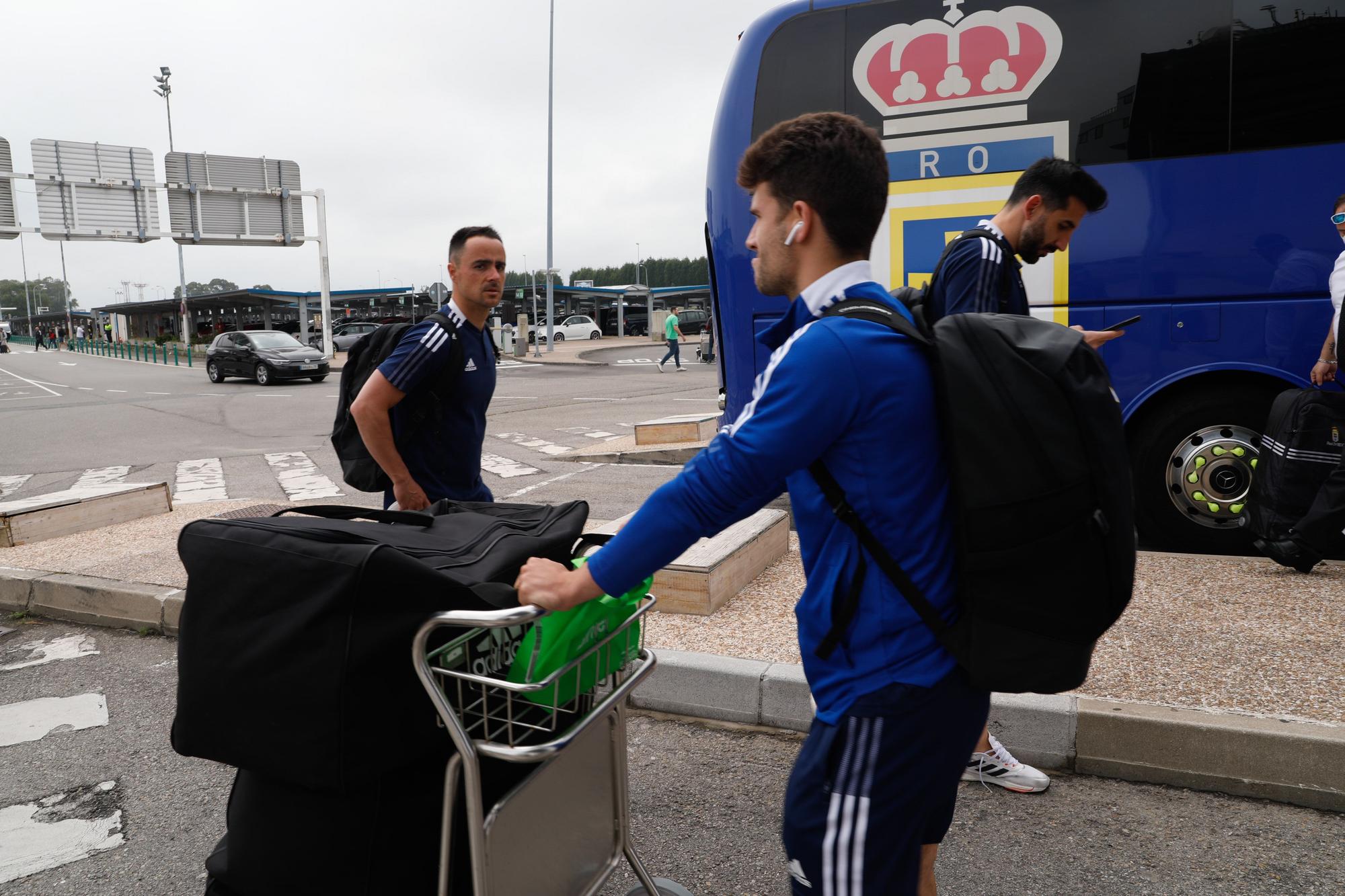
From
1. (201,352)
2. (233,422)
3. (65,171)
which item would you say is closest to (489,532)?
(233,422)

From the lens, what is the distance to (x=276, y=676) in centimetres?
192

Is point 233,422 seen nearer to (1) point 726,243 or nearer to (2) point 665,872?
(1) point 726,243

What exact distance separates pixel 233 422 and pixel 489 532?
694 inches

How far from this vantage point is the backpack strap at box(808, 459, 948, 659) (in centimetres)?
164

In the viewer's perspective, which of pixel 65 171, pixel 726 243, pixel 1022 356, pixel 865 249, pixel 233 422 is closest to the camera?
pixel 1022 356

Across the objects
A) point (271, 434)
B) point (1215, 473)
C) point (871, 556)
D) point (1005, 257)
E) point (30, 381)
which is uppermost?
point (1005, 257)

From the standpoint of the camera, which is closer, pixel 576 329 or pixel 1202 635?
pixel 1202 635

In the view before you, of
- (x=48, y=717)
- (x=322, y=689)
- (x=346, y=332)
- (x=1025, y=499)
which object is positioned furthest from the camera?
(x=346, y=332)

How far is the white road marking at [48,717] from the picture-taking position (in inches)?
161

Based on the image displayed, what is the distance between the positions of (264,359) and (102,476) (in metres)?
17.2

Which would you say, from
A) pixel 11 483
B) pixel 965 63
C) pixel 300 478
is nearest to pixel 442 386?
pixel 965 63

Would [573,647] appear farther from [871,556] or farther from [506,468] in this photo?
[506,468]

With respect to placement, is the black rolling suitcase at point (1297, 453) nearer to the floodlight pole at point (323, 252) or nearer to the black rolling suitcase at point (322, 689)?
the black rolling suitcase at point (322, 689)

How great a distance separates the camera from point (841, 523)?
168cm
